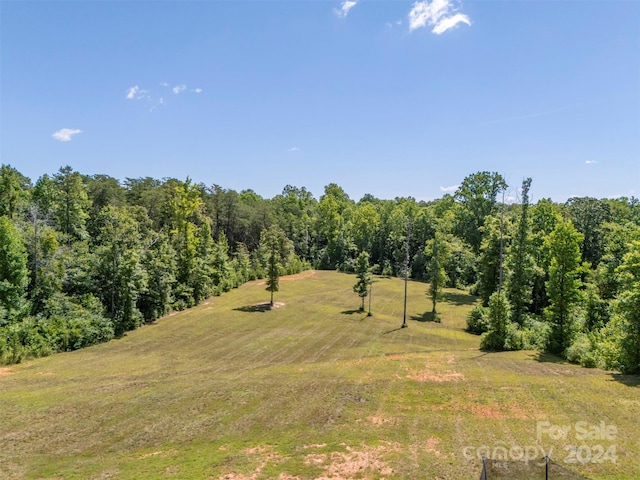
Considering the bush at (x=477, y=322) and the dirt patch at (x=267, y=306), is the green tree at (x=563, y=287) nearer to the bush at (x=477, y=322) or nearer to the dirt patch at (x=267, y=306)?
the bush at (x=477, y=322)

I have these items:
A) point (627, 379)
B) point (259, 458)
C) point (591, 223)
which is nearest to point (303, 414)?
point (259, 458)

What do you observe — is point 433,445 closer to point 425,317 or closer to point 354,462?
point 354,462

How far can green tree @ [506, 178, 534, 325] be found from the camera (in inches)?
1537

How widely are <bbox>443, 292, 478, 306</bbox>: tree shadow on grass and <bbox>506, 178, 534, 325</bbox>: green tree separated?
17.7 meters

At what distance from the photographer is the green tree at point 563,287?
29641 millimetres

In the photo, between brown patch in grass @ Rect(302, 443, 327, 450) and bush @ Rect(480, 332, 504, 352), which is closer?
brown patch in grass @ Rect(302, 443, 327, 450)

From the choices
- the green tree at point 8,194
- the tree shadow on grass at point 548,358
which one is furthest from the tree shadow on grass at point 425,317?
the green tree at point 8,194

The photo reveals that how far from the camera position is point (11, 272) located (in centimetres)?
3045

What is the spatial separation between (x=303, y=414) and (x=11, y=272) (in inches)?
1089

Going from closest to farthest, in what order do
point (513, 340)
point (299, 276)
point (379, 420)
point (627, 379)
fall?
point (379, 420) → point (627, 379) → point (513, 340) → point (299, 276)

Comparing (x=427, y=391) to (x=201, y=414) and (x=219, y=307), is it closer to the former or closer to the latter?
(x=201, y=414)

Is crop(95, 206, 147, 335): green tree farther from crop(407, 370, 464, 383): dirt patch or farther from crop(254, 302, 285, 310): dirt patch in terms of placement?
crop(407, 370, 464, 383): dirt patch

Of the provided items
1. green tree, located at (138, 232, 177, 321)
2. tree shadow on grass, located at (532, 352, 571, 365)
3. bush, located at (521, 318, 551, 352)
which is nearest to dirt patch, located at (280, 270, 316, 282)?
green tree, located at (138, 232, 177, 321)

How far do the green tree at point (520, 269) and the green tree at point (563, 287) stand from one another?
27.9 feet
